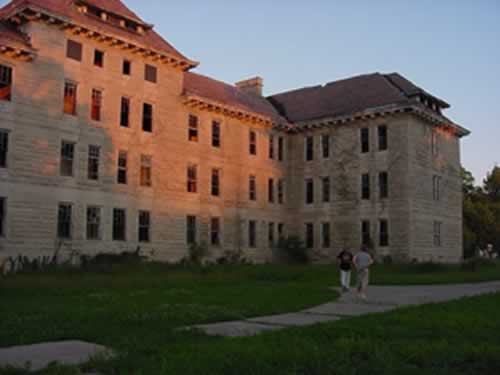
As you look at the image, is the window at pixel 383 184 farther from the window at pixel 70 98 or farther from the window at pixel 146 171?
the window at pixel 70 98

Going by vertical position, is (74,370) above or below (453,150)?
below

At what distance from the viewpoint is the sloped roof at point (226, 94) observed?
4078cm

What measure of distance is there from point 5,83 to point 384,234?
25.8 metres

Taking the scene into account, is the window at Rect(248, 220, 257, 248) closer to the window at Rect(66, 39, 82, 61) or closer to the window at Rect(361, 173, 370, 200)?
the window at Rect(361, 173, 370, 200)

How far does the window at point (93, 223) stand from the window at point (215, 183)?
31.8ft

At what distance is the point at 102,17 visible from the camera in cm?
3375

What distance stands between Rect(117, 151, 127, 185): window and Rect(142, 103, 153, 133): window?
2330mm

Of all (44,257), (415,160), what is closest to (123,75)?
(44,257)

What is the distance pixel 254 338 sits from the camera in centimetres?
879

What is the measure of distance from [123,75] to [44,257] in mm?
11442

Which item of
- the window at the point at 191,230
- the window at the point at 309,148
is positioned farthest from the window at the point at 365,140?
the window at the point at 191,230

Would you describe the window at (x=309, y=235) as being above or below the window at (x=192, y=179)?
below

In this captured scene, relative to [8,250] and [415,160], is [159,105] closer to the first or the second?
[8,250]

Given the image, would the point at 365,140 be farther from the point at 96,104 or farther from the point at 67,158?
the point at 67,158
